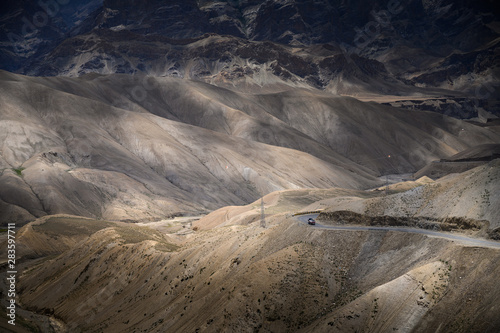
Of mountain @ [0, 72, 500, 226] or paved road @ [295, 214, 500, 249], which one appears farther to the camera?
mountain @ [0, 72, 500, 226]

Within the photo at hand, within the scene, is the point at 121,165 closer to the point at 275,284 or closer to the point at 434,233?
the point at 275,284

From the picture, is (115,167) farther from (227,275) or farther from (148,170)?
(227,275)

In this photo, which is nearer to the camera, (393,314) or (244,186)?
(393,314)

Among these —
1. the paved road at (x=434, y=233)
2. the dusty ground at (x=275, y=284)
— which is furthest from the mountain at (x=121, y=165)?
the paved road at (x=434, y=233)

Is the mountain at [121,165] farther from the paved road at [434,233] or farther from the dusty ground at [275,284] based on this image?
the paved road at [434,233]

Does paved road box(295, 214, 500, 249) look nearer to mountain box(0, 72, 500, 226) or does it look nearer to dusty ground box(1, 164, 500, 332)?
dusty ground box(1, 164, 500, 332)

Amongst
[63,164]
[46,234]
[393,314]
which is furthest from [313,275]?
[63,164]

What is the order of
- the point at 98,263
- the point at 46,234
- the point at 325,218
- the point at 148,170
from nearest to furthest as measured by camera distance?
1. the point at 325,218
2. the point at 98,263
3. the point at 46,234
4. the point at 148,170

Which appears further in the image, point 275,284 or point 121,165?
point 121,165

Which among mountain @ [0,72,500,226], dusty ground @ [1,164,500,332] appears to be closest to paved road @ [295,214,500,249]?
dusty ground @ [1,164,500,332]

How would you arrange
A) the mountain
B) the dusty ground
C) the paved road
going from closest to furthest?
the dusty ground < the paved road < the mountain

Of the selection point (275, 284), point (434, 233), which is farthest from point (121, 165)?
point (434, 233)
